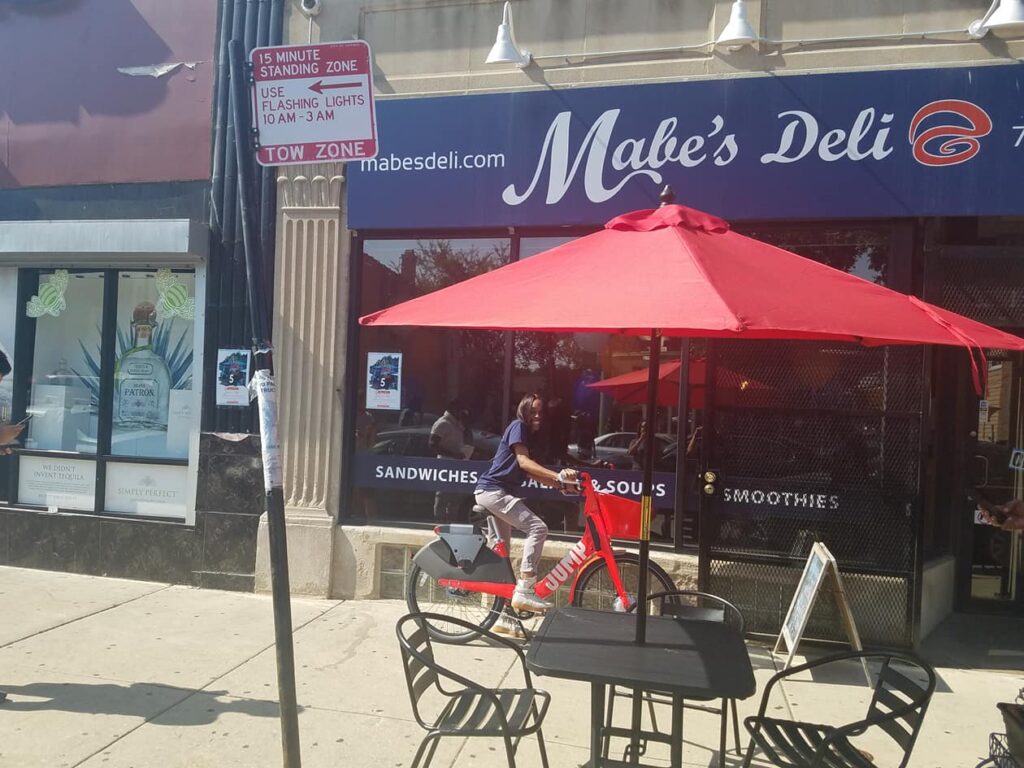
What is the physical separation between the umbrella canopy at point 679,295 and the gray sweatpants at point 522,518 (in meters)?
2.65

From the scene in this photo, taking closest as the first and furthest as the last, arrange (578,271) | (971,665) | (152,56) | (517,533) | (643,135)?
(578,271) → (971,665) → (643,135) → (517,533) → (152,56)

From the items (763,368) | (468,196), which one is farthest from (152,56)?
(763,368)

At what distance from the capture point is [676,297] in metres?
2.54

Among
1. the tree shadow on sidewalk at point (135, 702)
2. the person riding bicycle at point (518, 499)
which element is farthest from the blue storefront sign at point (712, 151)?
the tree shadow on sidewalk at point (135, 702)

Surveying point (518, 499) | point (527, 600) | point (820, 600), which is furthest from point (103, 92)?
point (820, 600)

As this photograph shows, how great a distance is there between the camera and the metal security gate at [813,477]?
541 cm

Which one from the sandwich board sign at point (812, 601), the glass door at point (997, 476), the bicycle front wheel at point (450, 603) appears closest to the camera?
the sandwich board sign at point (812, 601)

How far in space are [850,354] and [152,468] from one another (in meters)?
5.75

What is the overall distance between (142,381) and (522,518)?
379 centimetres

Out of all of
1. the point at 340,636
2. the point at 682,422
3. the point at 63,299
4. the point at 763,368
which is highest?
the point at 63,299

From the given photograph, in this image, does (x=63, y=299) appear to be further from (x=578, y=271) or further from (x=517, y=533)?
(x=578, y=271)

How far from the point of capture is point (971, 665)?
5301 millimetres

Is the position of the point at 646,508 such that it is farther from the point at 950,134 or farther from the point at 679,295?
the point at 950,134

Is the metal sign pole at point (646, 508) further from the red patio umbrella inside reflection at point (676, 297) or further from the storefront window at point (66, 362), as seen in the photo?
the storefront window at point (66, 362)
